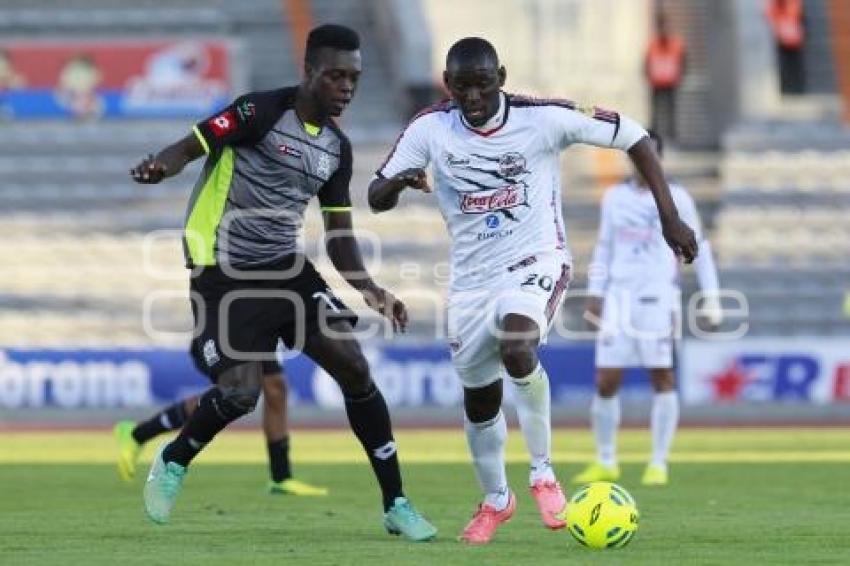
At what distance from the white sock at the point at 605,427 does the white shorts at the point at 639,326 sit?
293 millimetres

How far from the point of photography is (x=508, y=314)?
9.46 meters

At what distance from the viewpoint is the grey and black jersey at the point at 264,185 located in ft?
32.3

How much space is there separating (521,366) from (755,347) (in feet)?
51.1

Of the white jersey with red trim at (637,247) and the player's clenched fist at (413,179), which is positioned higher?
the player's clenched fist at (413,179)

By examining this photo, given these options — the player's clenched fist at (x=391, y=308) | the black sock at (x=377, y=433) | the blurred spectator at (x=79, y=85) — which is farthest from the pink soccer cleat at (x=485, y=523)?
the blurred spectator at (x=79, y=85)

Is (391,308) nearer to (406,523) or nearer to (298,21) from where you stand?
(406,523)

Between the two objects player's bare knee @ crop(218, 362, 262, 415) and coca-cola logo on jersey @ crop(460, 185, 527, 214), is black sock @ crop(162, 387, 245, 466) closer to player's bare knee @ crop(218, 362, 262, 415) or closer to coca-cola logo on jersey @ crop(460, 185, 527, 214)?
player's bare knee @ crop(218, 362, 262, 415)

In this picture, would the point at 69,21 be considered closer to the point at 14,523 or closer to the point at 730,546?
the point at 14,523

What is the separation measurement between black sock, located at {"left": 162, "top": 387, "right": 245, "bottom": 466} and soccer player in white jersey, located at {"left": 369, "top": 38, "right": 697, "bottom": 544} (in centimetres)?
115

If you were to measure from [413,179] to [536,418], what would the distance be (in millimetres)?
1513

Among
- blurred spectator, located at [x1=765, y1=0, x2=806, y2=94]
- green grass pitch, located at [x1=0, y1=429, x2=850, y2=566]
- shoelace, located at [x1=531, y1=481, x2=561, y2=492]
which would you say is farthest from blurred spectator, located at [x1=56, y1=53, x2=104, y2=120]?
shoelace, located at [x1=531, y1=481, x2=561, y2=492]

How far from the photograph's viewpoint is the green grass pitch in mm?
8836

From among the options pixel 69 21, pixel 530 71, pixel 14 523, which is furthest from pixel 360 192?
pixel 14 523

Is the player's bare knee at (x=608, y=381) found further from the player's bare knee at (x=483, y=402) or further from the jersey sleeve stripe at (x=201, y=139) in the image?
the jersey sleeve stripe at (x=201, y=139)
